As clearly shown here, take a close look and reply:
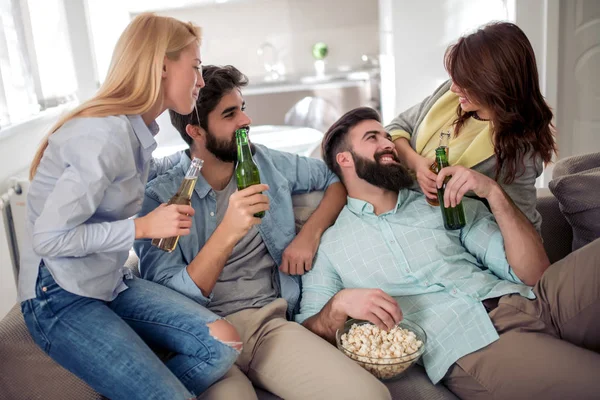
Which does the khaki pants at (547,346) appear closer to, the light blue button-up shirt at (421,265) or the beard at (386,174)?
the light blue button-up shirt at (421,265)

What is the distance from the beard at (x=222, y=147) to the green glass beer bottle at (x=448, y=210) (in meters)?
0.65

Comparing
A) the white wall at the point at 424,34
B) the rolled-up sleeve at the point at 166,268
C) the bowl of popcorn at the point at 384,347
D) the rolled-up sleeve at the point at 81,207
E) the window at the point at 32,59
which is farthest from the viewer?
the white wall at the point at 424,34

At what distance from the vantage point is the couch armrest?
7.55ft

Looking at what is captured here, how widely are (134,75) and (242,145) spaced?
380 mm

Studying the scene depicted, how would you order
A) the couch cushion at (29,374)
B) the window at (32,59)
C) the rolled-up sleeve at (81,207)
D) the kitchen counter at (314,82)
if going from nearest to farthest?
the rolled-up sleeve at (81,207) < the couch cushion at (29,374) < the window at (32,59) < the kitchen counter at (314,82)

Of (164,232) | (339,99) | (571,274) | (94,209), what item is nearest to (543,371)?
(571,274)

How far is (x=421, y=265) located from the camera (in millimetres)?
1970

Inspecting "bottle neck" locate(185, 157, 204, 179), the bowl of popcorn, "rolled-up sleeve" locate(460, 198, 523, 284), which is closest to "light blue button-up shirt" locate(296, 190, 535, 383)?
"rolled-up sleeve" locate(460, 198, 523, 284)

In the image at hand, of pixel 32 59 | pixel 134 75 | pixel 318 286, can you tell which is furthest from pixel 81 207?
pixel 32 59

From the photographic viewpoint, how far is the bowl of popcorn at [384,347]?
1674 millimetres

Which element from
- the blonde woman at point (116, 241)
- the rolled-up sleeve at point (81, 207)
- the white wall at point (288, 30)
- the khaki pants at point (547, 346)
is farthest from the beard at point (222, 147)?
the white wall at point (288, 30)

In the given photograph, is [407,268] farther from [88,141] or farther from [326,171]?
[88,141]

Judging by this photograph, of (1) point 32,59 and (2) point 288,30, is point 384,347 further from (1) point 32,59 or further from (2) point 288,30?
(2) point 288,30

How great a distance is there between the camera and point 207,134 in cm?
211
